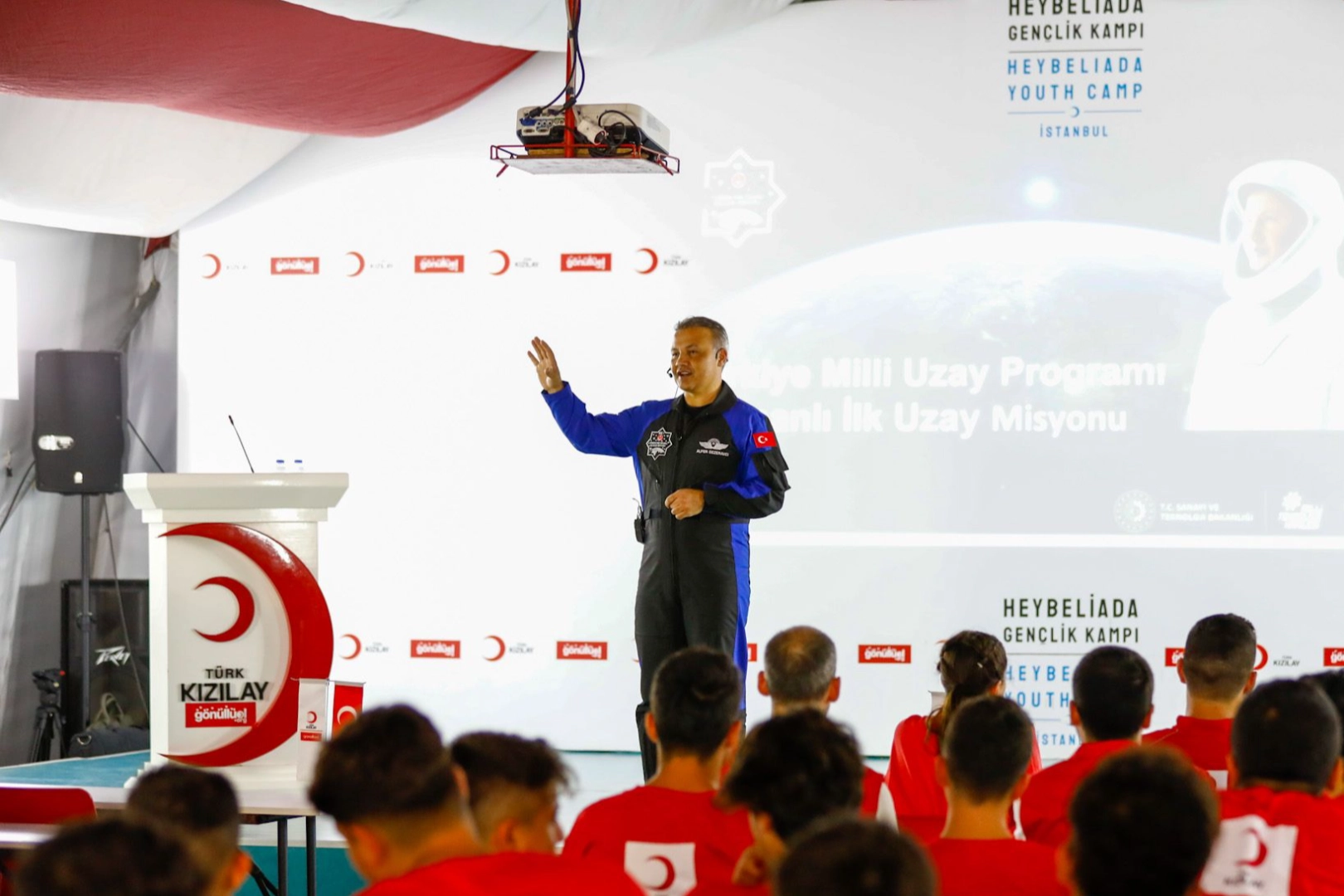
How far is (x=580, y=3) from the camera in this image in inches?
178

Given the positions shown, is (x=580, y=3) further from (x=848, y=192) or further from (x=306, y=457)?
(x=306, y=457)

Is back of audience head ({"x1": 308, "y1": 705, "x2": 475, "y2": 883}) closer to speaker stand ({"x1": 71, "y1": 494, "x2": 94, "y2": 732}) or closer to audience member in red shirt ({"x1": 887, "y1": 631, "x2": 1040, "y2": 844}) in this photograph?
audience member in red shirt ({"x1": 887, "y1": 631, "x2": 1040, "y2": 844})

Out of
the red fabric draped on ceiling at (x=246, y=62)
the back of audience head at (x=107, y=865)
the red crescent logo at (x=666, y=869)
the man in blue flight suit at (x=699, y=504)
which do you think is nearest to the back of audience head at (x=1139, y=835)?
the red crescent logo at (x=666, y=869)

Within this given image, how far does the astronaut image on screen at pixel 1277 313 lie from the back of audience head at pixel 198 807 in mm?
4630

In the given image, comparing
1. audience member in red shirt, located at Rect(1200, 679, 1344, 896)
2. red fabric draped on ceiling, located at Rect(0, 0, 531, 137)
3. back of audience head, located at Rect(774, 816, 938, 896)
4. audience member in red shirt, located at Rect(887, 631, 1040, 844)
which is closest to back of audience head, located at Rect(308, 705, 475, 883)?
back of audience head, located at Rect(774, 816, 938, 896)

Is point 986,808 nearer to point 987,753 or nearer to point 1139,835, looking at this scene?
point 987,753

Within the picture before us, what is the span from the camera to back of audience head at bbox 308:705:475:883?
1.52 m

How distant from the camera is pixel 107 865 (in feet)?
3.57

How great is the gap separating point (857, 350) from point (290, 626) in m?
2.77

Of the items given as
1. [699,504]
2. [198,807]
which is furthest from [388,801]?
[699,504]

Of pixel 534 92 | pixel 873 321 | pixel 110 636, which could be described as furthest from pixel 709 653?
pixel 110 636

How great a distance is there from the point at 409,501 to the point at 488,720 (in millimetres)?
984

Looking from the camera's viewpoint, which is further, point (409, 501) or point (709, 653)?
point (409, 501)

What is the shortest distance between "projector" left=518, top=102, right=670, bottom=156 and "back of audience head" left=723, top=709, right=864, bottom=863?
2.29 meters
